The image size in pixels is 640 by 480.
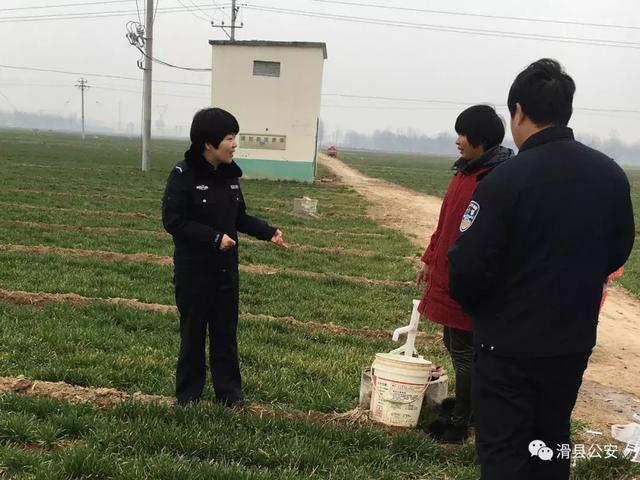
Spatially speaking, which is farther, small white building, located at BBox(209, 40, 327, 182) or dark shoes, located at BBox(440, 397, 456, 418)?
small white building, located at BBox(209, 40, 327, 182)

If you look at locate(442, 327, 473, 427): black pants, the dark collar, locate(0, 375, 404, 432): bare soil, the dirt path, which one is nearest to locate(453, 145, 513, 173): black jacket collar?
locate(442, 327, 473, 427): black pants

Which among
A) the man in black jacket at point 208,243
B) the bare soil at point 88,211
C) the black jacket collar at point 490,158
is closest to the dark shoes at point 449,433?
the man in black jacket at point 208,243

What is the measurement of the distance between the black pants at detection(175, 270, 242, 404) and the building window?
23.4 meters

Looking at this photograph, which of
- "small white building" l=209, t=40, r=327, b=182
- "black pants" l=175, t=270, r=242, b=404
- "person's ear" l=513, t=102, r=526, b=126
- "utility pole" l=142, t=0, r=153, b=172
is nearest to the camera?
"person's ear" l=513, t=102, r=526, b=126

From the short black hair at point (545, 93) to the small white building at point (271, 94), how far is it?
24220 millimetres

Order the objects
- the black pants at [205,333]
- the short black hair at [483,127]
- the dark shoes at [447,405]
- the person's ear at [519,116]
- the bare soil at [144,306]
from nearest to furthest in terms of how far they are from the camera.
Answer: the person's ear at [519,116]
the short black hair at [483,127]
the black pants at [205,333]
the dark shoes at [447,405]
the bare soil at [144,306]

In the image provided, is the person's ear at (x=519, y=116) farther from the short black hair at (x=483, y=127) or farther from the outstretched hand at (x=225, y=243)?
the outstretched hand at (x=225, y=243)

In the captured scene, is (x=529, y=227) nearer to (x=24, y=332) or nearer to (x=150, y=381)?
(x=150, y=381)

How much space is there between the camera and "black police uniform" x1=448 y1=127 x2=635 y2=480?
7.76 ft

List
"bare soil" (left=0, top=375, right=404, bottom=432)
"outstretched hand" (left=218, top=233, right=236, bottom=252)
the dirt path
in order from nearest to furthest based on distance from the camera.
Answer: "outstretched hand" (left=218, top=233, right=236, bottom=252)
"bare soil" (left=0, top=375, right=404, bottom=432)
the dirt path

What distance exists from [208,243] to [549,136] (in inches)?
88.7

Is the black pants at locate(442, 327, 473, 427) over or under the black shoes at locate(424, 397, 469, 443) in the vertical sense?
over

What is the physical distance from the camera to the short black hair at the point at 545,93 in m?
2.43

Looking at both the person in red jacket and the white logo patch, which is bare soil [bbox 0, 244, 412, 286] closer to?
the person in red jacket
